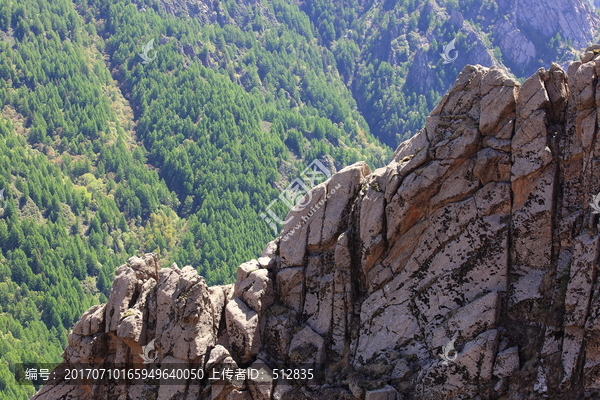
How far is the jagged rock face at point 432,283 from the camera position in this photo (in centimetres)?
4259

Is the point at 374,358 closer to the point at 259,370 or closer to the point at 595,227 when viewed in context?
the point at 259,370

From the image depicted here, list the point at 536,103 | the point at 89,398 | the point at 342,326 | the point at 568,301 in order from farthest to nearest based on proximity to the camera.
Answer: the point at 89,398 → the point at 342,326 → the point at 536,103 → the point at 568,301

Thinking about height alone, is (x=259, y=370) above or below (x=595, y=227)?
below

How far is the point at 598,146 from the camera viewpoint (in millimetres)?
42625

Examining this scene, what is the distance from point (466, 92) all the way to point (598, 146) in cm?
820

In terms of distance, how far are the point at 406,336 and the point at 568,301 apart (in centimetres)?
841

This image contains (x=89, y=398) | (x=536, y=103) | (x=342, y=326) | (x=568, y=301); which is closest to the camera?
(x=568, y=301)

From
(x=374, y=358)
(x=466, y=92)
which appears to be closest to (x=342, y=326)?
(x=374, y=358)

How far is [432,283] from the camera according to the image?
46250mm

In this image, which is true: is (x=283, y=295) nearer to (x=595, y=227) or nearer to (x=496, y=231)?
(x=496, y=231)

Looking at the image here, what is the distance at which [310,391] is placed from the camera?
46.7 metres

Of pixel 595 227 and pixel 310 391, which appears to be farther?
pixel 310 391

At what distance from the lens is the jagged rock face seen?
42594 millimetres

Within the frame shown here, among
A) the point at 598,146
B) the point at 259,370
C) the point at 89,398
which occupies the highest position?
the point at 598,146
